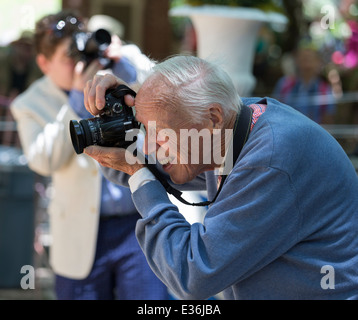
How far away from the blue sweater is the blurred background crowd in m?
1.94

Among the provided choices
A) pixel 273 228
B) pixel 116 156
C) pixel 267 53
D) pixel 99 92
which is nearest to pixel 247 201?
pixel 273 228

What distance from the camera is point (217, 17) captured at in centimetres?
355

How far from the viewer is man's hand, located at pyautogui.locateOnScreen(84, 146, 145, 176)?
1.69 m

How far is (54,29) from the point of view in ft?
9.11

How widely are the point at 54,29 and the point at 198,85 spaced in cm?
140

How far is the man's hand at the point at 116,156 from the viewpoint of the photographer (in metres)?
1.69

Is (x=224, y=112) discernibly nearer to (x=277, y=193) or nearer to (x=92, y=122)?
(x=277, y=193)

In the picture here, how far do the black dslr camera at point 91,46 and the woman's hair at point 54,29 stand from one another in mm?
100

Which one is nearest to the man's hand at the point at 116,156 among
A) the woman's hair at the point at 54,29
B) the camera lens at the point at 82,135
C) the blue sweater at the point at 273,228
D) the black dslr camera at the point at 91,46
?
the camera lens at the point at 82,135

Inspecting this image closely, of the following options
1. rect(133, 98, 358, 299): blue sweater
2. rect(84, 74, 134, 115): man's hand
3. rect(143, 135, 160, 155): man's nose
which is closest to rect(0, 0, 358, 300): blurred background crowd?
rect(84, 74, 134, 115): man's hand

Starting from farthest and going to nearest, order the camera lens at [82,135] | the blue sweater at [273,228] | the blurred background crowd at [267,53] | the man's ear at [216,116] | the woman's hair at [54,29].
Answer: the blurred background crowd at [267,53] < the woman's hair at [54,29] < the camera lens at [82,135] < the man's ear at [216,116] < the blue sweater at [273,228]

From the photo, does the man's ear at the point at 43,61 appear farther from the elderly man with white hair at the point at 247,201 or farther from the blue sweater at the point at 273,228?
the blue sweater at the point at 273,228
